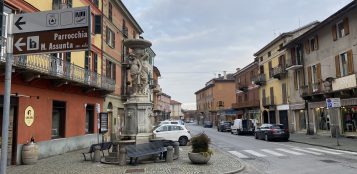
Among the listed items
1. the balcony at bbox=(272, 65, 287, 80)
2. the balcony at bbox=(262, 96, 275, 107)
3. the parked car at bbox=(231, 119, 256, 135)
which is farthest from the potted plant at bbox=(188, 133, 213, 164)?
the balcony at bbox=(262, 96, 275, 107)

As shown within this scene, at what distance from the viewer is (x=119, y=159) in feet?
42.9

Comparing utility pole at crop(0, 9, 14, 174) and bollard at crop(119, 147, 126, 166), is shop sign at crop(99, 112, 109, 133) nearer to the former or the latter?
bollard at crop(119, 147, 126, 166)

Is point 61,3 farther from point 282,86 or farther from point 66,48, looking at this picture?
point 282,86

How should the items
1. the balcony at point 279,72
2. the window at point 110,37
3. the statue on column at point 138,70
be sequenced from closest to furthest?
the statue on column at point 138,70, the window at point 110,37, the balcony at point 279,72

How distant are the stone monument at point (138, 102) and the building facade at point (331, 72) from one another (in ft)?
48.0

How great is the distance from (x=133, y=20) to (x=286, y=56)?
17.2 m

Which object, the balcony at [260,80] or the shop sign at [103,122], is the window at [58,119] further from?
the balcony at [260,80]

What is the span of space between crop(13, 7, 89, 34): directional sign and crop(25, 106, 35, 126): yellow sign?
11648 mm

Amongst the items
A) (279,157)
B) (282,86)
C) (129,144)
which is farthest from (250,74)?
(129,144)

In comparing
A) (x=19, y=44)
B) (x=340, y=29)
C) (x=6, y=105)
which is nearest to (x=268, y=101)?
(x=340, y=29)

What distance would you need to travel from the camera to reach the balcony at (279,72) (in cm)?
3596

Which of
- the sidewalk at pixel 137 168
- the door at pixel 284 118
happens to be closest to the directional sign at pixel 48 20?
the sidewalk at pixel 137 168

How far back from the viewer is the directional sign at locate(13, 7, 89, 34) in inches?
180

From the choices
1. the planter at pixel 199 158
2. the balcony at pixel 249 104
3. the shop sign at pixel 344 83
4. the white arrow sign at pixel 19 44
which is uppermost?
the shop sign at pixel 344 83
